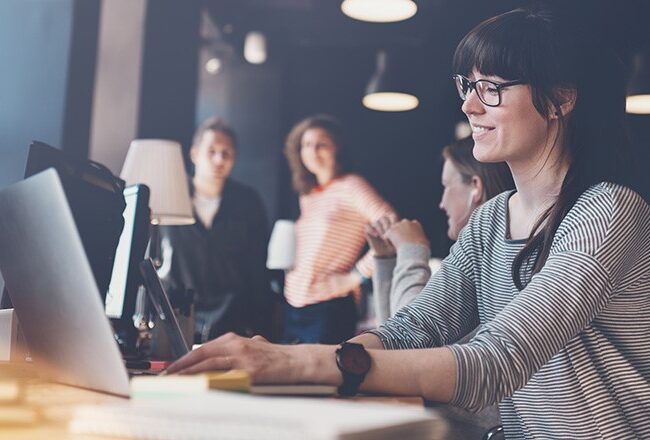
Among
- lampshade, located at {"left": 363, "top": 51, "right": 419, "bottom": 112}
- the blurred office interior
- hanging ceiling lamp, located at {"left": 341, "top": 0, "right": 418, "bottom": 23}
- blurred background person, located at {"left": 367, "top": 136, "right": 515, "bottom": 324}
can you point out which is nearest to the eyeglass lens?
blurred background person, located at {"left": 367, "top": 136, "right": 515, "bottom": 324}

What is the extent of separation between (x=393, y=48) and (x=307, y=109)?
1131 millimetres

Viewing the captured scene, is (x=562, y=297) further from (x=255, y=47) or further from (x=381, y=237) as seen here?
(x=255, y=47)

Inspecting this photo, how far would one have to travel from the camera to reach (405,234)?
8.84ft

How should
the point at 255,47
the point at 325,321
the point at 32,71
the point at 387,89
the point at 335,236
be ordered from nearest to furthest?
the point at 32,71, the point at 325,321, the point at 335,236, the point at 387,89, the point at 255,47

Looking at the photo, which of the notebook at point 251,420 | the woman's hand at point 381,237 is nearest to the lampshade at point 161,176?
the woman's hand at point 381,237

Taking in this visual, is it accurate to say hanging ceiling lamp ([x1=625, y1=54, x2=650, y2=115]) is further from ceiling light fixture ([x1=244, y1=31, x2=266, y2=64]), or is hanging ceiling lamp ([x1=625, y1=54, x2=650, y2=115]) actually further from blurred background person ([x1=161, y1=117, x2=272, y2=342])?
ceiling light fixture ([x1=244, y1=31, x2=266, y2=64])

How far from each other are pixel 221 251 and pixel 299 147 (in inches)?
45.1

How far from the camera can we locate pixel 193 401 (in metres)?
0.71

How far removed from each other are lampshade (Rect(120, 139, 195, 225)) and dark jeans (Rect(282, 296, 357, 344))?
1.21 metres

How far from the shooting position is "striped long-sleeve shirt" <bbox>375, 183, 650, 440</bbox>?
1213 mm

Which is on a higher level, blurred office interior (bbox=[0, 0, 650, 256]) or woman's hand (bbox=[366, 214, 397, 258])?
blurred office interior (bbox=[0, 0, 650, 256])

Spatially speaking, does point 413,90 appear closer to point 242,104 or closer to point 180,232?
point 242,104

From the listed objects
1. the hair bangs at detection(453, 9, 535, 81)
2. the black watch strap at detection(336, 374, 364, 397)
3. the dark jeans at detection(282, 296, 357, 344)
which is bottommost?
the dark jeans at detection(282, 296, 357, 344)

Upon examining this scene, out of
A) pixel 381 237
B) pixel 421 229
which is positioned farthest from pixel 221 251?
pixel 421 229
